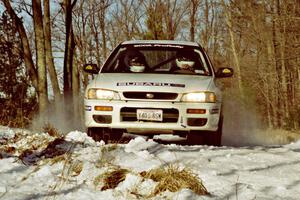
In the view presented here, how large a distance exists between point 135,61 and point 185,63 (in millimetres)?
766

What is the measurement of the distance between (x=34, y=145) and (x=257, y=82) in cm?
2624

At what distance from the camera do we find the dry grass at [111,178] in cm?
352

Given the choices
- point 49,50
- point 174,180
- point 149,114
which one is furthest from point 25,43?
point 174,180

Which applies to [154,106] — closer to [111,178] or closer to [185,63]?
[185,63]

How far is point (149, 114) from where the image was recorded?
6.33 m

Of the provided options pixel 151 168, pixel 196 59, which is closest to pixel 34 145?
pixel 151 168

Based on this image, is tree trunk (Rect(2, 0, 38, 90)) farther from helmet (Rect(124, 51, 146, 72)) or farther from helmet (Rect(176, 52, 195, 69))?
helmet (Rect(176, 52, 195, 69))

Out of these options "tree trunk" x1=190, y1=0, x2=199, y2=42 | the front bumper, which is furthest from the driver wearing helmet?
"tree trunk" x1=190, y1=0, x2=199, y2=42

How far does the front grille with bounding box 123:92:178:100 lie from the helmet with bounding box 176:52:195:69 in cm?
138

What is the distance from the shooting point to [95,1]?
42.2m

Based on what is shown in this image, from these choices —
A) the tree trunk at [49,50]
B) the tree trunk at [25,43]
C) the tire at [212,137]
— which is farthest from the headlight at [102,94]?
the tree trunk at [49,50]

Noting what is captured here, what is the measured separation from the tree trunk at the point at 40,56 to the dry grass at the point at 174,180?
1055cm

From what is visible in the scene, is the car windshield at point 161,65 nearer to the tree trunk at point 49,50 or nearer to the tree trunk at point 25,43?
the tree trunk at point 25,43

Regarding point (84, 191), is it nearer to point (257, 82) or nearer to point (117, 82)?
point (117, 82)
